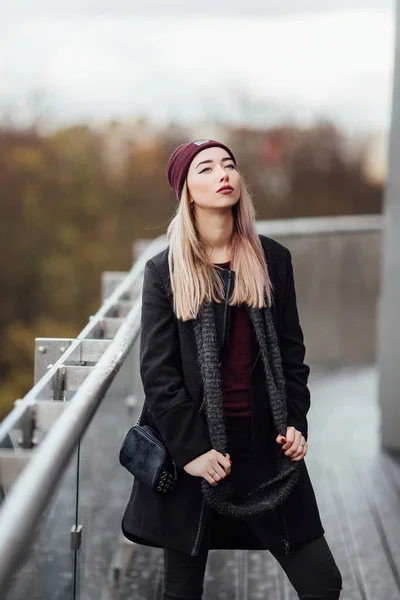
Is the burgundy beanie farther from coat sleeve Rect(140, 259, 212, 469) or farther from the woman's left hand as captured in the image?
the woman's left hand

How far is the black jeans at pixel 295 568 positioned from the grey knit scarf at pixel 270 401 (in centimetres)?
7

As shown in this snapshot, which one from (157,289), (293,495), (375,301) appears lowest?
(375,301)

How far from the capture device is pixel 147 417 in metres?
2.15

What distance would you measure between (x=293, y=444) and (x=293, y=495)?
116 millimetres

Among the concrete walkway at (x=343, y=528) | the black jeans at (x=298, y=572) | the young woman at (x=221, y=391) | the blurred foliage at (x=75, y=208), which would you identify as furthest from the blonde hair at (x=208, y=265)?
the blurred foliage at (x=75, y=208)

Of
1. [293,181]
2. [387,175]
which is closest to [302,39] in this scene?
[293,181]

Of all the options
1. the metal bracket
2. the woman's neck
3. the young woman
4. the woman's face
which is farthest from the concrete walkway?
the woman's face

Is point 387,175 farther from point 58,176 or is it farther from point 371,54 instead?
point 58,176

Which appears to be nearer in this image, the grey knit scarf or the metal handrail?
the metal handrail

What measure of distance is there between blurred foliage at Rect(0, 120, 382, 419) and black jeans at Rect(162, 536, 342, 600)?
955 inches

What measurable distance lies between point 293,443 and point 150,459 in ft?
0.89

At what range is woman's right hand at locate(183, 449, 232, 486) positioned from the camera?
199 cm

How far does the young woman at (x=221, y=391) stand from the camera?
202cm

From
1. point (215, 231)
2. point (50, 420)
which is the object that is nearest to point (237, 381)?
point (215, 231)
